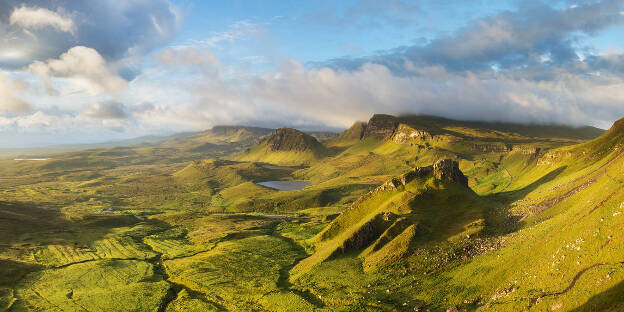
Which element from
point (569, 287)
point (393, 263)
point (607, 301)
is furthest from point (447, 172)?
point (607, 301)

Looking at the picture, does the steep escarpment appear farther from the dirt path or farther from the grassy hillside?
the dirt path

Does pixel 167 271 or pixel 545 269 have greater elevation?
pixel 545 269

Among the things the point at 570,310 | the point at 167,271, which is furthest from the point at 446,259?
the point at 167,271

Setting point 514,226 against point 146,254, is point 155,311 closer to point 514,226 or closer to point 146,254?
point 146,254

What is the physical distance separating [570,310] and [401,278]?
42.3m

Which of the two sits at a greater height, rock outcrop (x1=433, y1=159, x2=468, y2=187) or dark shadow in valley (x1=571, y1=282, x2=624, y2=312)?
rock outcrop (x1=433, y1=159, x2=468, y2=187)

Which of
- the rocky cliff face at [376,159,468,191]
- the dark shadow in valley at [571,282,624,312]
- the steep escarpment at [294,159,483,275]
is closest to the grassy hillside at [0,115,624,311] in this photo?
the dark shadow in valley at [571,282,624,312]

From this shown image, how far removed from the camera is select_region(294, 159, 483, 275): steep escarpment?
96794 mm

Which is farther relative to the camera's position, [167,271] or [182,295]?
[167,271]

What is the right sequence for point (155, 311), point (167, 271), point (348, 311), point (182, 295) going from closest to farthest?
point (348, 311) → point (155, 311) → point (182, 295) → point (167, 271)

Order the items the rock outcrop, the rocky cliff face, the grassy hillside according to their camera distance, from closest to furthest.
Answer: the grassy hillside → the rocky cliff face → the rock outcrop

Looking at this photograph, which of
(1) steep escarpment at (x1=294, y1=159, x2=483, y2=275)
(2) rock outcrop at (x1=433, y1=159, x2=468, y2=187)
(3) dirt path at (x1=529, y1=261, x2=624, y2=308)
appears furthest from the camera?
(2) rock outcrop at (x1=433, y1=159, x2=468, y2=187)

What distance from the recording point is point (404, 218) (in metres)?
107

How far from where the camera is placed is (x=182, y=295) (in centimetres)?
9706
